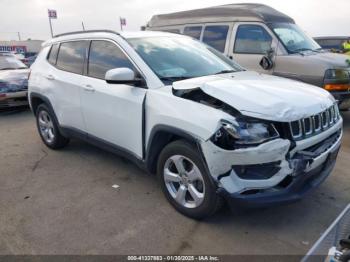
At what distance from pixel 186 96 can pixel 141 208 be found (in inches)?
50.9

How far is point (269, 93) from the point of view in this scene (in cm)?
286

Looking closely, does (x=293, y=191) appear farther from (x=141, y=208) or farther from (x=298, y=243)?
(x=141, y=208)

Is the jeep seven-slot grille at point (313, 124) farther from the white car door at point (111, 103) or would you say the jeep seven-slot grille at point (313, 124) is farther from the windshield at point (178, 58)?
the white car door at point (111, 103)

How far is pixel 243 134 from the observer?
2.59 meters

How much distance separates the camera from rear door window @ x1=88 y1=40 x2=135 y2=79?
12.1 ft

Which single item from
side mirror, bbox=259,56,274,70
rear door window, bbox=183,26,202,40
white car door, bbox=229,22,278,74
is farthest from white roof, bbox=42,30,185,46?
rear door window, bbox=183,26,202,40

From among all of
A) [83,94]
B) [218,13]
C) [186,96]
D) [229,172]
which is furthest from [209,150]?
[218,13]

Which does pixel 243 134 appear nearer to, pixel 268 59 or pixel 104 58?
pixel 104 58

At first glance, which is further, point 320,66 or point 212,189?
point 320,66

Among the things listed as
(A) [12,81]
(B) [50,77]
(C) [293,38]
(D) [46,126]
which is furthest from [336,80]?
(A) [12,81]

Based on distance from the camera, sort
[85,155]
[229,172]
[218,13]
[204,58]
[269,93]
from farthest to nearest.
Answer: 1. [218,13]
2. [85,155]
3. [204,58]
4. [269,93]
5. [229,172]

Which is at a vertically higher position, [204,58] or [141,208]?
[204,58]

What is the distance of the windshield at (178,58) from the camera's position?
350cm

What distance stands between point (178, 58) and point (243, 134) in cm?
152
